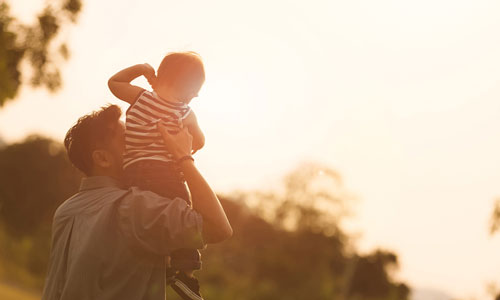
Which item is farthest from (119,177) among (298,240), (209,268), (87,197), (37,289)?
(298,240)

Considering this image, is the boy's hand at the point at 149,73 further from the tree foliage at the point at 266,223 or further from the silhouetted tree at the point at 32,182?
the silhouetted tree at the point at 32,182

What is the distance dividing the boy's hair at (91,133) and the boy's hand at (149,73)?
243 millimetres

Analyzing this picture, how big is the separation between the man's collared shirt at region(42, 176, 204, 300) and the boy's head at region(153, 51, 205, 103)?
0.60 meters

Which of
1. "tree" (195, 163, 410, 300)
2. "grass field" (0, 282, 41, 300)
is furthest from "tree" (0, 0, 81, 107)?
"tree" (195, 163, 410, 300)

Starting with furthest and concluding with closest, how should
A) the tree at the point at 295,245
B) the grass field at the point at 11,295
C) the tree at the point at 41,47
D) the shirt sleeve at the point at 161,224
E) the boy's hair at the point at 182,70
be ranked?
the tree at the point at 295,245 → the grass field at the point at 11,295 → the tree at the point at 41,47 → the boy's hair at the point at 182,70 → the shirt sleeve at the point at 161,224

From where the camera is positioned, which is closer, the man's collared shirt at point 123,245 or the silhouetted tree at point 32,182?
the man's collared shirt at point 123,245

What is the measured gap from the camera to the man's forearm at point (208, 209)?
3.40 m

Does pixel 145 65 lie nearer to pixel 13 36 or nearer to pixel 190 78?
pixel 190 78

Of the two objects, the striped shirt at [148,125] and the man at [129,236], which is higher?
the striped shirt at [148,125]

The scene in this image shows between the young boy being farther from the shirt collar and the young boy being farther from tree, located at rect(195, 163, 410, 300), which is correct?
tree, located at rect(195, 163, 410, 300)

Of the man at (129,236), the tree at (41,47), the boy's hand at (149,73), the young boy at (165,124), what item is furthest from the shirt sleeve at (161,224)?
the tree at (41,47)

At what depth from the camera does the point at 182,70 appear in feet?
12.8

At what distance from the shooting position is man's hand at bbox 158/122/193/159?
3.61 meters

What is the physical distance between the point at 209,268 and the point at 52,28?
30.3 meters
